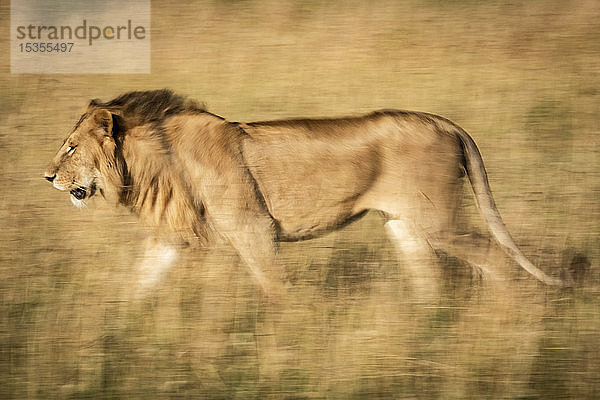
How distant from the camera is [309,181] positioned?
510 cm

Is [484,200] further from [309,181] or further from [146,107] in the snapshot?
[146,107]

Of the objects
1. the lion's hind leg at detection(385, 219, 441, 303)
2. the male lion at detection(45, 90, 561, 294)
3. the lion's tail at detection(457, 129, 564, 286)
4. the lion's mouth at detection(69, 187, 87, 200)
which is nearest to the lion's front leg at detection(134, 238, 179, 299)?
the male lion at detection(45, 90, 561, 294)

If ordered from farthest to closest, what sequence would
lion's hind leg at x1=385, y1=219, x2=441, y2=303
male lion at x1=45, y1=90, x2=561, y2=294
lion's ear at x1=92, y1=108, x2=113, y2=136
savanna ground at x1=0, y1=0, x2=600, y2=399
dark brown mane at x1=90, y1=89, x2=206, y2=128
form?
dark brown mane at x1=90, y1=89, x2=206, y2=128, lion's ear at x1=92, y1=108, x2=113, y2=136, male lion at x1=45, y1=90, x2=561, y2=294, lion's hind leg at x1=385, y1=219, x2=441, y2=303, savanna ground at x1=0, y1=0, x2=600, y2=399

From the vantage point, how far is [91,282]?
4926 mm

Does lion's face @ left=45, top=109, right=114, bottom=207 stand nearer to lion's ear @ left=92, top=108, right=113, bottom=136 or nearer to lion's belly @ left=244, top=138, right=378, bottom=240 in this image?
lion's ear @ left=92, top=108, right=113, bottom=136

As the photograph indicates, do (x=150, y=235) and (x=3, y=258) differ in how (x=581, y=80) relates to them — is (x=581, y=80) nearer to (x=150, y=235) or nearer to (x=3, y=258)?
(x=150, y=235)

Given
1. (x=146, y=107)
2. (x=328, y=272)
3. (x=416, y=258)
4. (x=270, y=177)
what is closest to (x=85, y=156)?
(x=146, y=107)

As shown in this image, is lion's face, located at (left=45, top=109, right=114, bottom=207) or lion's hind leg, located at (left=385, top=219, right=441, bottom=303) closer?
lion's hind leg, located at (left=385, top=219, right=441, bottom=303)

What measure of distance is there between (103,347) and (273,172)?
130 centimetres

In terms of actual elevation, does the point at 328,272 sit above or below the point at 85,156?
below

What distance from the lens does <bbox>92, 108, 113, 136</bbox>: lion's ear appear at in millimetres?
5195

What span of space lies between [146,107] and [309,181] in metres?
1.02

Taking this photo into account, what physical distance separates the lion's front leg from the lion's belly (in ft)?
2.04

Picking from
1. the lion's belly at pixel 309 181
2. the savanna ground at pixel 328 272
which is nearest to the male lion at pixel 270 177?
the lion's belly at pixel 309 181
